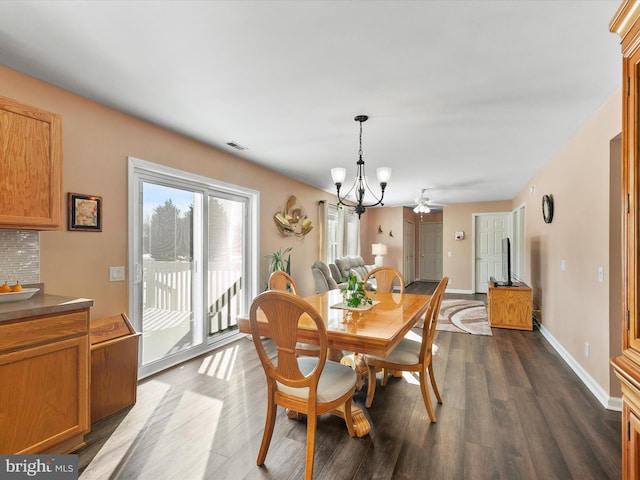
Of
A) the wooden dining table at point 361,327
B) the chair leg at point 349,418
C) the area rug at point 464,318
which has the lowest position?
the area rug at point 464,318

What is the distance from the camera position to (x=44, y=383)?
178 centimetres

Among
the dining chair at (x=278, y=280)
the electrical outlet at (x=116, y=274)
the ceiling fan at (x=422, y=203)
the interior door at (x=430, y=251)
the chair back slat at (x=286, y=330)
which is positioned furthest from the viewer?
the interior door at (x=430, y=251)

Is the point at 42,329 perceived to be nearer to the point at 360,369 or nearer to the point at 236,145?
the point at 360,369

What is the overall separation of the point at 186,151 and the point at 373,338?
9.49ft

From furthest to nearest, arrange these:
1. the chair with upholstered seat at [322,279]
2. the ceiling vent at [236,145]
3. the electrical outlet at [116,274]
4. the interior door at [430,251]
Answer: the interior door at [430,251] → the chair with upholstered seat at [322,279] → the ceiling vent at [236,145] → the electrical outlet at [116,274]

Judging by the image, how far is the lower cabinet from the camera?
164 centimetres

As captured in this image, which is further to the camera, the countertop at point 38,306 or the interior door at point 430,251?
the interior door at point 430,251

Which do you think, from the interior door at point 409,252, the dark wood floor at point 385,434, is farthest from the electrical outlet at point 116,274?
the interior door at point 409,252

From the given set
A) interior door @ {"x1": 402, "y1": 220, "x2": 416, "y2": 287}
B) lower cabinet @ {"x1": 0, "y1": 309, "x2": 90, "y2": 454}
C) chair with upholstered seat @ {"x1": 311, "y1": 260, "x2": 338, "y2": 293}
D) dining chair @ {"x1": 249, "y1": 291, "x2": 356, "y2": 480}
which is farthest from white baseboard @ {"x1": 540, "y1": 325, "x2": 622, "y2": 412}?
interior door @ {"x1": 402, "y1": 220, "x2": 416, "y2": 287}

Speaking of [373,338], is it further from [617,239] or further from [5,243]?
[5,243]

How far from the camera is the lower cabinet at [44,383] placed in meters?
1.64

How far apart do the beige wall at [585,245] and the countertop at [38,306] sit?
3.83 m

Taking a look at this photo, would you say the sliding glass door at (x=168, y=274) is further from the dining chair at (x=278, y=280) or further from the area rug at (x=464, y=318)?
the area rug at (x=464, y=318)

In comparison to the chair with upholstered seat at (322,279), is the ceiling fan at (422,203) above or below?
above
